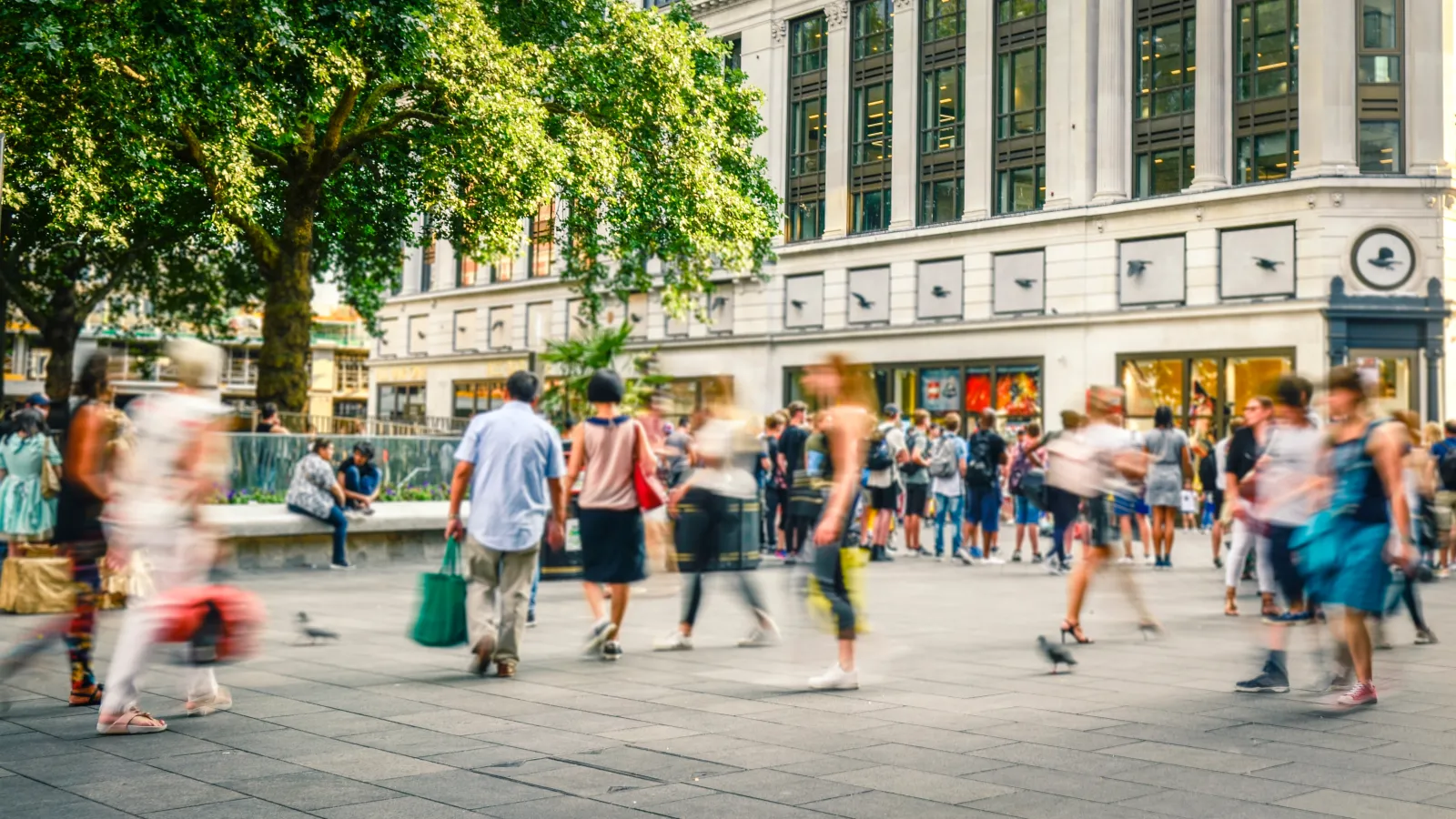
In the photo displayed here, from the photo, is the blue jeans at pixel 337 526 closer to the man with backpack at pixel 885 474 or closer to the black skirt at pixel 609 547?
the man with backpack at pixel 885 474

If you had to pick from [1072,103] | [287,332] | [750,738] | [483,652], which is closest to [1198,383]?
[1072,103]

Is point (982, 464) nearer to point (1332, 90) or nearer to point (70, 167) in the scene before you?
point (70, 167)

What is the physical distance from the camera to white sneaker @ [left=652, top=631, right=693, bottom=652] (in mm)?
9227

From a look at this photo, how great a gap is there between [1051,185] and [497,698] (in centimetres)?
3074

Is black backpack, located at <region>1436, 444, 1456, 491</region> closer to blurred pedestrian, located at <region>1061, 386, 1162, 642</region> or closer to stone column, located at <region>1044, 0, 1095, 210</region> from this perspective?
blurred pedestrian, located at <region>1061, 386, 1162, 642</region>

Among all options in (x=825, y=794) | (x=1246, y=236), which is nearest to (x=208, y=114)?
(x=825, y=794)

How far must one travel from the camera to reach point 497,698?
23.8 ft

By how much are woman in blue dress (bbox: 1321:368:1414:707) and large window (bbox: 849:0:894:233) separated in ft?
108

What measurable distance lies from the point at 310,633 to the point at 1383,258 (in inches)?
1108

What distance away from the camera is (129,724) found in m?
6.07

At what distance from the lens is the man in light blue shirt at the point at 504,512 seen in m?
7.88

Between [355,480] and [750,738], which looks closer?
[750,738]

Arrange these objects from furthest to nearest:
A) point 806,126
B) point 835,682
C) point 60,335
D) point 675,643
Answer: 1. point 806,126
2. point 60,335
3. point 675,643
4. point 835,682

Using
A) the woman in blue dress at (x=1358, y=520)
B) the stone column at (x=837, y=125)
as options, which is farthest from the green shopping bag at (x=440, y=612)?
the stone column at (x=837, y=125)
